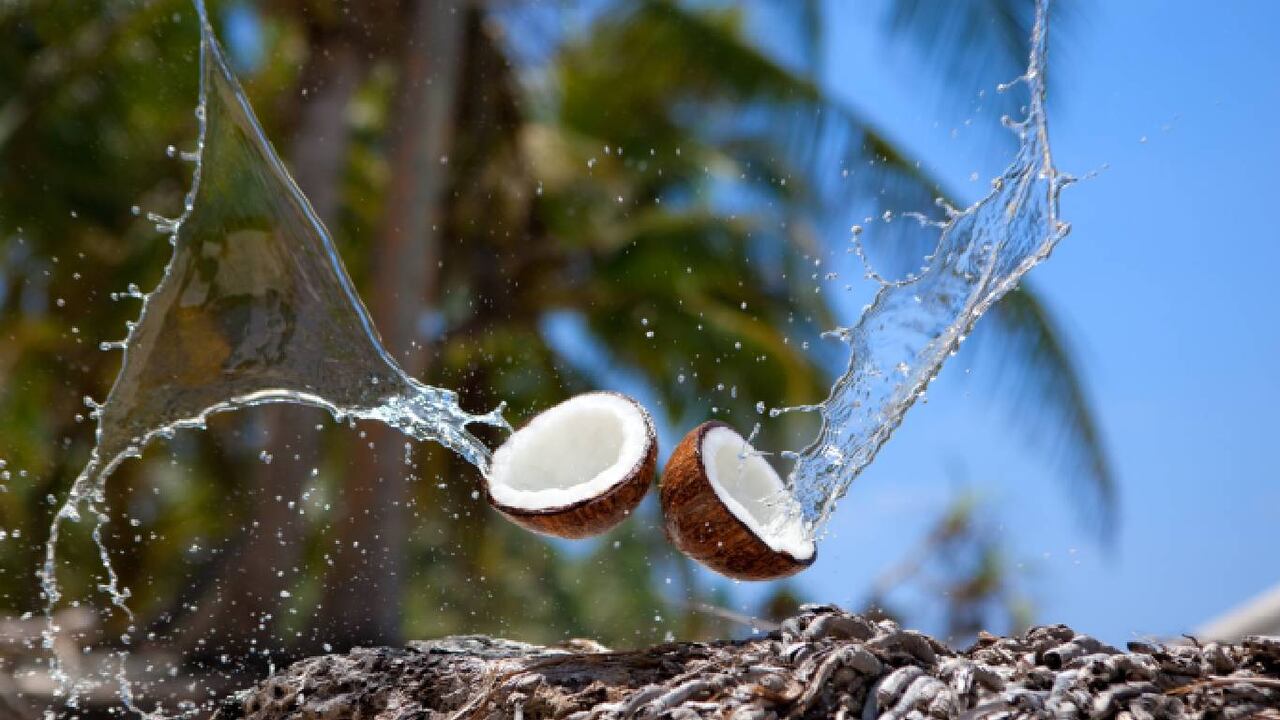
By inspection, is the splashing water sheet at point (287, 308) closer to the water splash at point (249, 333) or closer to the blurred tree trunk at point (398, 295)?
the water splash at point (249, 333)

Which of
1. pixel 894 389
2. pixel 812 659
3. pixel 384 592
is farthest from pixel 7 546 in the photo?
pixel 812 659

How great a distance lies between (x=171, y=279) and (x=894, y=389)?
2.20 meters

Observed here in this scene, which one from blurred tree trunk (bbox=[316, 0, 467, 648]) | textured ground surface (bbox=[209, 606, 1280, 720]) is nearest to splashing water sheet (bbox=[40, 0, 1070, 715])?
textured ground surface (bbox=[209, 606, 1280, 720])

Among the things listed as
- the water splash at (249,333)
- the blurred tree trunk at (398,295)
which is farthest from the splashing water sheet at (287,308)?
the blurred tree trunk at (398,295)

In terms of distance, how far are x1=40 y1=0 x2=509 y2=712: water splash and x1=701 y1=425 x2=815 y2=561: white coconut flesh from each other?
896mm

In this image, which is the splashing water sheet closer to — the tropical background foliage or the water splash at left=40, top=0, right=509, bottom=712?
the water splash at left=40, top=0, right=509, bottom=712

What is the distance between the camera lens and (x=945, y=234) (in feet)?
11.7

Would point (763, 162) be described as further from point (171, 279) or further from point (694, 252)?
point (171, 279)

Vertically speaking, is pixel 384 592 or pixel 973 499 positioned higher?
pixel 973 499

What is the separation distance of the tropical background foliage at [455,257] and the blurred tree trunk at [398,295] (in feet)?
0.08

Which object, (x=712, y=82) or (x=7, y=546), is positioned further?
(x=7, y=546)

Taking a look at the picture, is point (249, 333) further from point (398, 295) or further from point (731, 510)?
point (398, 295)

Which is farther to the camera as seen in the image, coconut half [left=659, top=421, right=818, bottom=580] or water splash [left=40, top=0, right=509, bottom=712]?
water splash [left=40, top=0, right=509, bottom=712]

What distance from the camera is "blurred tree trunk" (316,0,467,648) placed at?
7.12 meters
